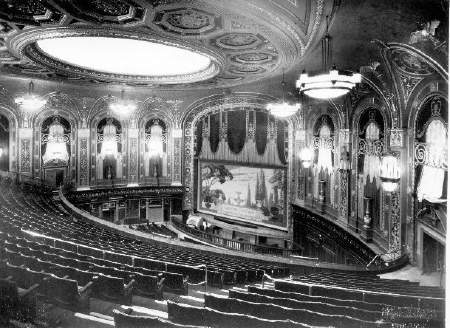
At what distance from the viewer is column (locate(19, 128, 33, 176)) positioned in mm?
14531

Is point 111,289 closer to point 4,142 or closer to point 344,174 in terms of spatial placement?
point 344,174

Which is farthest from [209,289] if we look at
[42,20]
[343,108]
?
[343,108]

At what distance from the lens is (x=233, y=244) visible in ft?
41.1

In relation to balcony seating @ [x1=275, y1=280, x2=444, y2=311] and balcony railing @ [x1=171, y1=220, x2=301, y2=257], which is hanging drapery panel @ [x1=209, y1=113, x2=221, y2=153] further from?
balcony seating @ [x1=275, y1=280, x2=444, y2=311]

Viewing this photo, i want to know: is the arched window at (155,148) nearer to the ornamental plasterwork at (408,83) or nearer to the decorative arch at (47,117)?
the decorative arch at (47,117)

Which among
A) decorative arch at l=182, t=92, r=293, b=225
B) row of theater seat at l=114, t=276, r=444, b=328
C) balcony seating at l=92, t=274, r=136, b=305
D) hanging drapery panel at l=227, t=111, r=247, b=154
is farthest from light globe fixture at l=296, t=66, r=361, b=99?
hanging drapery panel at l=227, t=111, r=247, b=154

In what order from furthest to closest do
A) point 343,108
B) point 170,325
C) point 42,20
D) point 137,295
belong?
1. point 343,108
2. point 42,20
3. point 137,295
4. point 170,325

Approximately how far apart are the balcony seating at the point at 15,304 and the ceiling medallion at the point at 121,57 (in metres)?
5.66

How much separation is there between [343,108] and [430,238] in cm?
534

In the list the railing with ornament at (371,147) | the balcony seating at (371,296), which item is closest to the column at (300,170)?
the railing with ornament at (371,147)

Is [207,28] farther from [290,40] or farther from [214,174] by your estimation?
[214,174]

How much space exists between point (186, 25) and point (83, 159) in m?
10.2

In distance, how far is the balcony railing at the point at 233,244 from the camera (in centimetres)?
1183

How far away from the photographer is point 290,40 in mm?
7625
